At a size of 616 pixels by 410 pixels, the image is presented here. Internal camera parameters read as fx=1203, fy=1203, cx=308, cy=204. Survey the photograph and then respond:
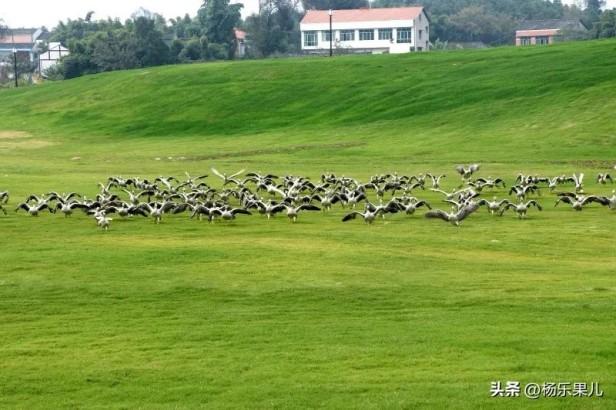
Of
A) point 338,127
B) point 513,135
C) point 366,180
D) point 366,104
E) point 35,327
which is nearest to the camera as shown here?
point 35,327

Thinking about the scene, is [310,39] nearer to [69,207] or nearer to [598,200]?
[598,200]

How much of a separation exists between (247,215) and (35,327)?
17.7 meters

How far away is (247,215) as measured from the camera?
41.6 metres

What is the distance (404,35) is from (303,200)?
137 m

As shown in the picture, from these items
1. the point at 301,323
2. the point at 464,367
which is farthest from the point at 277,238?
the point at 464,367

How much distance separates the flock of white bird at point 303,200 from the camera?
133 feet

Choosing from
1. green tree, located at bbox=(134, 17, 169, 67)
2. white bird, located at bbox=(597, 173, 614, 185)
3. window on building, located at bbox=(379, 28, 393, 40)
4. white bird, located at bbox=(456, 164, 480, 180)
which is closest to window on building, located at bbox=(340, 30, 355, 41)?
window on building, located at bbox=(379, 28, 393, 40)

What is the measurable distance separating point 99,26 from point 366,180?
5534 inches

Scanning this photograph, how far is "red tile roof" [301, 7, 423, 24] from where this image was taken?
578 feet

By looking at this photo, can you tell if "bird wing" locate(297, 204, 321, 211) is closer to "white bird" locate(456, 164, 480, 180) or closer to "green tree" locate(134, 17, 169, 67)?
"white bird" locate(456, 164, 480, 180)

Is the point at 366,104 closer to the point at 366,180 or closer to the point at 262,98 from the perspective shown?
the point at 262,98

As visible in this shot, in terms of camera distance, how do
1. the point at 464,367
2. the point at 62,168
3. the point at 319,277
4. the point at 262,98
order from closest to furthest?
the point at 464,367, the point at 319,277, the point at 62,168, the point at 262,98

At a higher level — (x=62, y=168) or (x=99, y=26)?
(x=99, y=26)

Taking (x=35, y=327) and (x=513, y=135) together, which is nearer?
(x=35, y=327)
